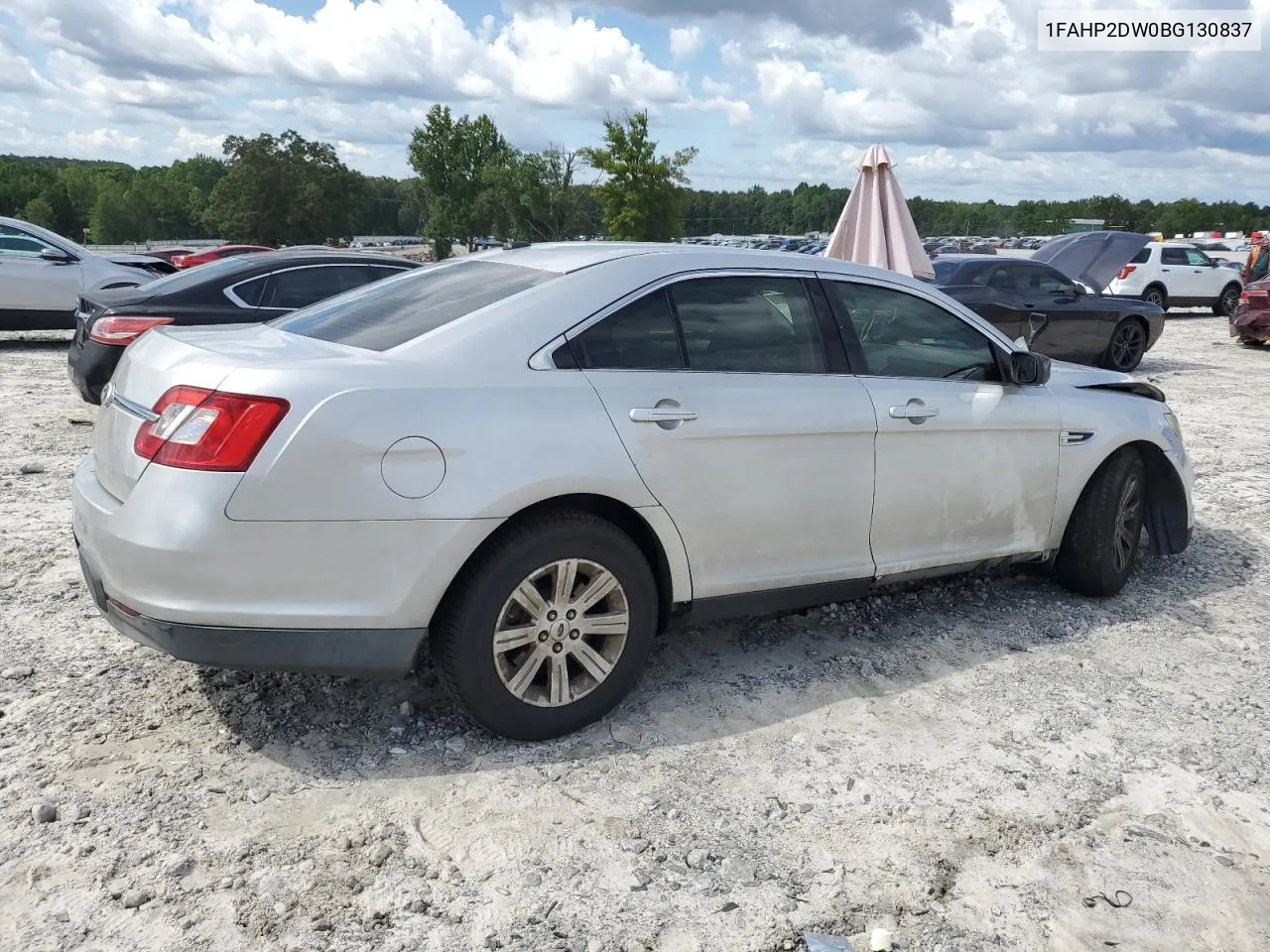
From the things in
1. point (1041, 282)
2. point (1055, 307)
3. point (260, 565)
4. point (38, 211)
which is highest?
point (38, 211)

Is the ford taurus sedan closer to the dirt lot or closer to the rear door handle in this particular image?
the rear door handle

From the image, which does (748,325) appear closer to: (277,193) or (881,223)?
(881,223)

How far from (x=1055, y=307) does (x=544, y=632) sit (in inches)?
464

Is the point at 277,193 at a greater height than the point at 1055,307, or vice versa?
the point at 277,193

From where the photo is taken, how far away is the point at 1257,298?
17.5m

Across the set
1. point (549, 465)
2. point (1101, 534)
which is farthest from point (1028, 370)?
point (549, 465)

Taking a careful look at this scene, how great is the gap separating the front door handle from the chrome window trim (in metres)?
0.34

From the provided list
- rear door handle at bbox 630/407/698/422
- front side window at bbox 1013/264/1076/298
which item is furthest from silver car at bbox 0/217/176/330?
rear door handle at bbox 630/407/698/422

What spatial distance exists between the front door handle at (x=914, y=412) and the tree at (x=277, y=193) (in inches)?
3399

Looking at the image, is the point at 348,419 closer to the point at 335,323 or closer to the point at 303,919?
the point at 335,323

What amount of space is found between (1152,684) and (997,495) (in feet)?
3.16

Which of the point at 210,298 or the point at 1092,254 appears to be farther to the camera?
the point at 1092,254

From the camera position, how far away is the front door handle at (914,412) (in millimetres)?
4180

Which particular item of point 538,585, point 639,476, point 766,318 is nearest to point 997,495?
point 766,318
